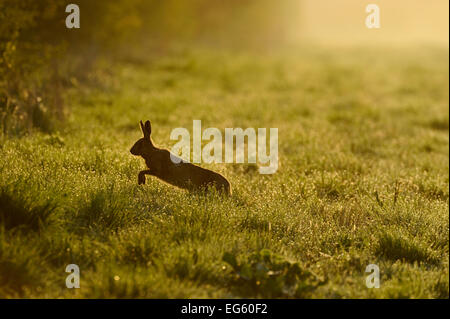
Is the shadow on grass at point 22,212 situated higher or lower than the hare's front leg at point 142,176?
lower

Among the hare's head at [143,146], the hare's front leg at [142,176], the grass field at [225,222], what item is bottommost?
the grass field at [225,222]

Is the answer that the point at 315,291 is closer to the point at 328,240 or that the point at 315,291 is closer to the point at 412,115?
the point at 328,240

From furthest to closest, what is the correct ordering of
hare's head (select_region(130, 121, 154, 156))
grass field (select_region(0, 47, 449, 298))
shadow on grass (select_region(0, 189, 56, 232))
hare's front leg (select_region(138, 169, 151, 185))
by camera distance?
hare's head (select_region(130, 121, 154, 156)), hare's front leg (select_region(138, 169, 151, 185)), shadow on grass (select_region(0, 189, 56, 232)), grass field (select_region(0, 47, 449, 298))

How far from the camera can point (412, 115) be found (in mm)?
14523

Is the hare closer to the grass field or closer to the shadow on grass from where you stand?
the grass field

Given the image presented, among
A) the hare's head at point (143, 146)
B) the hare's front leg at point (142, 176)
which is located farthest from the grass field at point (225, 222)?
the hare's head at point (143, 146)

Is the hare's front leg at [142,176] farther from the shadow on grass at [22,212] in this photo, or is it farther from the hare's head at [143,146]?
the shadow on grass at [22,212]

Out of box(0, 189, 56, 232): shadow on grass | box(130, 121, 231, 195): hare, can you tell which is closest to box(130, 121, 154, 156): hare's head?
box(130, 121, 231, 195): hare

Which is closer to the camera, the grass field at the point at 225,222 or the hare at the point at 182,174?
the grass field at the point at 225,222

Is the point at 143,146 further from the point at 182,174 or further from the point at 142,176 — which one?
the point at 182,174

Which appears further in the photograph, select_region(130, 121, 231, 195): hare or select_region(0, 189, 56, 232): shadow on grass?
select_region(130, 121, 231, 195): hare

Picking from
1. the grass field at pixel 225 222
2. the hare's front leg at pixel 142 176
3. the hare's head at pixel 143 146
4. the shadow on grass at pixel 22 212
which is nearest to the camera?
the grass field at pixel 225 222

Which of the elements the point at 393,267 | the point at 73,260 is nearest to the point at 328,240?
the point at 393,267
